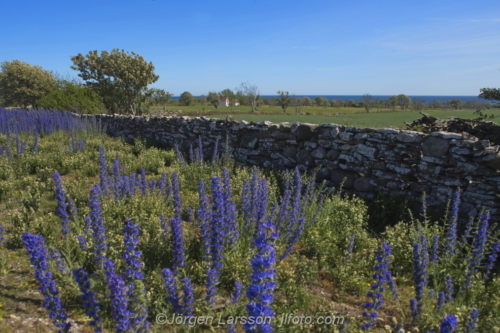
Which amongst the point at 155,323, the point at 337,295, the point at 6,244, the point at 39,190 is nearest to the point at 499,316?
the point at 337,295

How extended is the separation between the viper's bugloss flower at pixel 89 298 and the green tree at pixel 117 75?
21312mm

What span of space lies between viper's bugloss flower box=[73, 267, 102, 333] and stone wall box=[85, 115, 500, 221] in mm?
5912

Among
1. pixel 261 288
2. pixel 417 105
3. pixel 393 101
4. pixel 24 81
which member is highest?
pixel 393 101

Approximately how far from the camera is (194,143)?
1147 cm

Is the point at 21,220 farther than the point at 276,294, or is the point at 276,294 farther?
the point at 21,220

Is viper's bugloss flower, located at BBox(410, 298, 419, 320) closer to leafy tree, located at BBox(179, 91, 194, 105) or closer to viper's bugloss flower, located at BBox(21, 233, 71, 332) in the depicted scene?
viper's bugloss flower, located at BBox(21, 233, 71, 332)

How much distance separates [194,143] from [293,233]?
25.0ft

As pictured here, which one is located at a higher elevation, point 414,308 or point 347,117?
point 347,117

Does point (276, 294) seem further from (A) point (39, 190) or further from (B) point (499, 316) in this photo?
(A) point (39, 190)

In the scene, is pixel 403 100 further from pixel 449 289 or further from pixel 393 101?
pixel 449 289

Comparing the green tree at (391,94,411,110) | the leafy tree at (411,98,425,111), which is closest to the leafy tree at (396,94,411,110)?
the green tree at (391,94,411,110)

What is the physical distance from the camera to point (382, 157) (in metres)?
6.80

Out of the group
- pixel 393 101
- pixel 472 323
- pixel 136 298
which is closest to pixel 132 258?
pixel 136 298

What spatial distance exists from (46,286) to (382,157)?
21.0 ft
